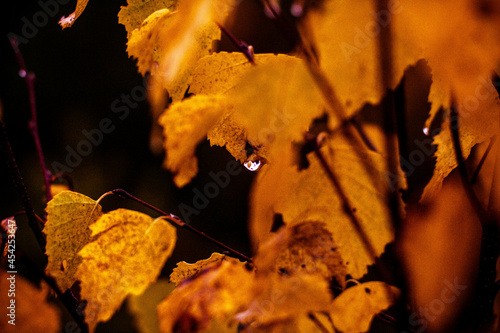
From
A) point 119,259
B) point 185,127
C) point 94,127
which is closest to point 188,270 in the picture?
point 119,259

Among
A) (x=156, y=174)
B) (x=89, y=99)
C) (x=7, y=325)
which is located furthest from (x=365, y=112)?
(x=89, y=99)

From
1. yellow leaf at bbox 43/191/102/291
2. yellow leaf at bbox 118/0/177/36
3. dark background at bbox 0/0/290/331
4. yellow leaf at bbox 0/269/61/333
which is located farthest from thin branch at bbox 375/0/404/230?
dark background at bbox 0/0/290/331

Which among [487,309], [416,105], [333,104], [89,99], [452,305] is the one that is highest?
[89,99]

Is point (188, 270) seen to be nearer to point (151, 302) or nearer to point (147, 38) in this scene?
point (151, 302)

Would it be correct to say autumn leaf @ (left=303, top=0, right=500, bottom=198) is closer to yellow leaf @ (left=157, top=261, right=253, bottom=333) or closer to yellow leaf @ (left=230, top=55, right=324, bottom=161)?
yellow leaf @ (left=230, top=55, right=324, bottom=161)

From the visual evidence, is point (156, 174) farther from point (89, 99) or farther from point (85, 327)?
point (85, 327)
